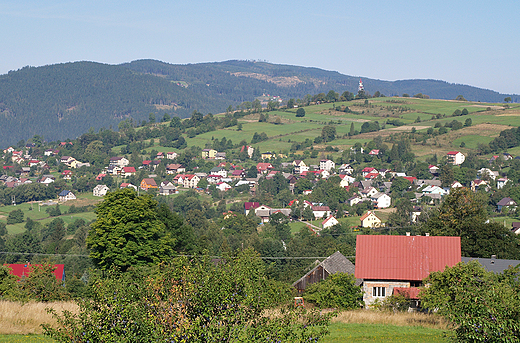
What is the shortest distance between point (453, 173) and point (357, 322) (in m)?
109

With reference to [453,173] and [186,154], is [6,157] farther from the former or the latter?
[453,173]

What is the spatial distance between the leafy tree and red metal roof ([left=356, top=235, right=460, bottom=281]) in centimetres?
1231

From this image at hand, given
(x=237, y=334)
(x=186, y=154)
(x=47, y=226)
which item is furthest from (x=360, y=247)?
(x=186, y=154)

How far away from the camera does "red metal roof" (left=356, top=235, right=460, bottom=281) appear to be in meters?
27.8

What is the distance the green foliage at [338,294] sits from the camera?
76.7 ft

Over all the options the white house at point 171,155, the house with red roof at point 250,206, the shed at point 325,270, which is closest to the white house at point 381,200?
the house with red roof at point 250,206

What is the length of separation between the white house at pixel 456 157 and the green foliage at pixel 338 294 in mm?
115057

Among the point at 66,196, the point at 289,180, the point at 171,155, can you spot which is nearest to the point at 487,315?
the point at 289,180

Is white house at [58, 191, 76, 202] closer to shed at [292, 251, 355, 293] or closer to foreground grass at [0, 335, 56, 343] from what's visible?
shed at [292, 251, 355, 293]

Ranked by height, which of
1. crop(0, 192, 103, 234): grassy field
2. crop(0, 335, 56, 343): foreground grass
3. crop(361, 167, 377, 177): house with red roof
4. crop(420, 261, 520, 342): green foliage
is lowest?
crop(0, 192, 103, 234): grassy field

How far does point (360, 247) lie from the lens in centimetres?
2898

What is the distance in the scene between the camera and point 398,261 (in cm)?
2816

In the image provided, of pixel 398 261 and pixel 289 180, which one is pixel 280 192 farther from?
pixel 398 261

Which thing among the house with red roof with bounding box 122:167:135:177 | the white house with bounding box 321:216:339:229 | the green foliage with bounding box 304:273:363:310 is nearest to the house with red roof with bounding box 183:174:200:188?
the house with red roof with bounding box 122:167:135:177
